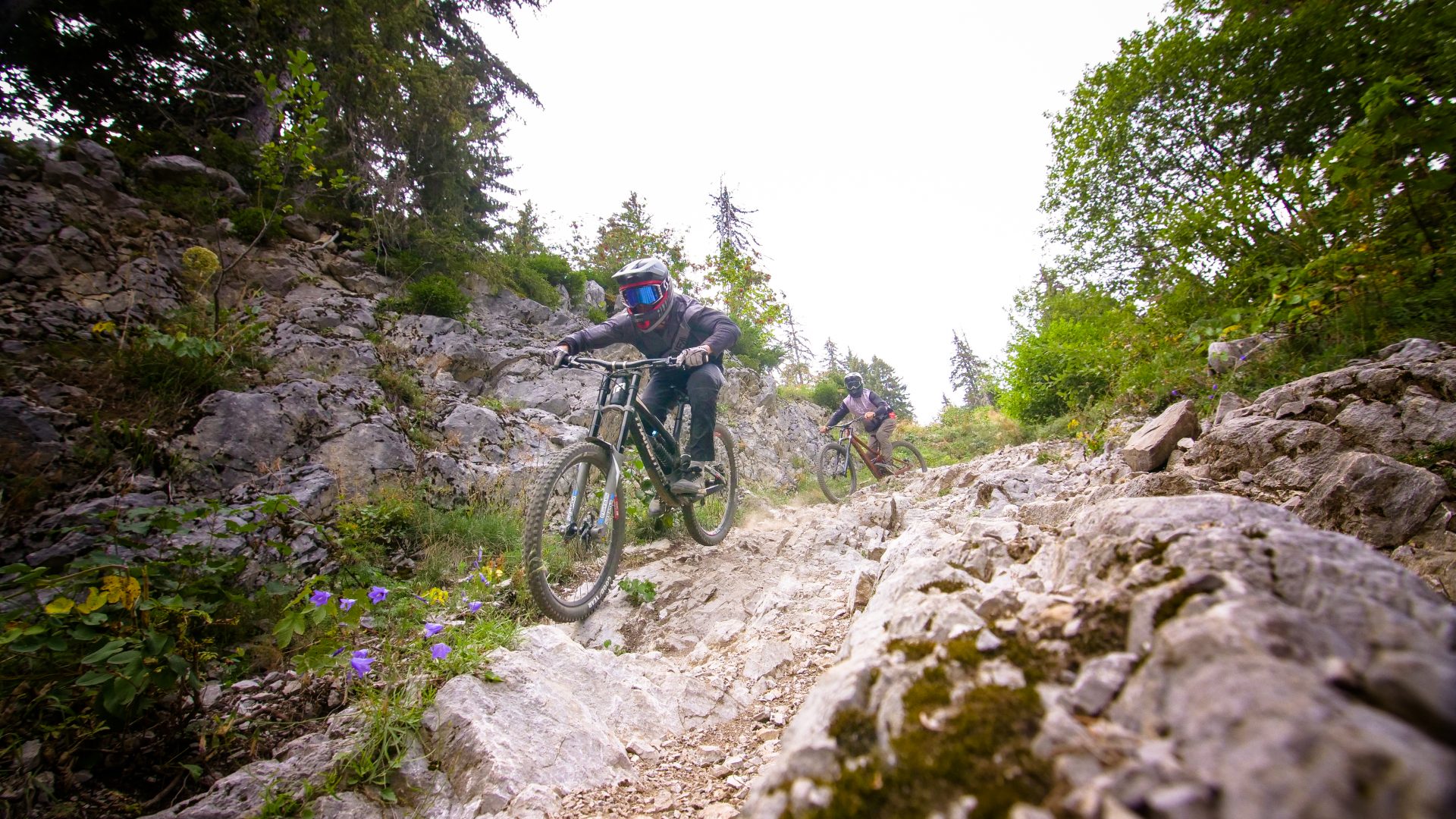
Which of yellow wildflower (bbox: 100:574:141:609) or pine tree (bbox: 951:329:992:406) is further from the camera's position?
pine tree (bbox: 951:329:992:406)

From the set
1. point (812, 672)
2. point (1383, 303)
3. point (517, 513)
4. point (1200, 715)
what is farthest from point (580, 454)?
point (1383, 303)

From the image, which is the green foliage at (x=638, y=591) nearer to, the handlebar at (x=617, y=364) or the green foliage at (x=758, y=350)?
the handlebar at (x=617, y=364)

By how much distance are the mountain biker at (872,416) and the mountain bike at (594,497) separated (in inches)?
242

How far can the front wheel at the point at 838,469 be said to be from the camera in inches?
384

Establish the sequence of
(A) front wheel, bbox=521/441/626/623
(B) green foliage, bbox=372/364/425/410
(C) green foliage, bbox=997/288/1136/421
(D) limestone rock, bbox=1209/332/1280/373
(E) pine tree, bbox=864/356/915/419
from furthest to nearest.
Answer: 1. (E) pine tree, bbox=864/356/915/419
2. (C) green foliage, bbox=997/288/1136/421
3. (B) green foliage, bbox=372/364/425/410
4. (D) limestone rock, bbox=1209/332/1280/373
5. (A) front wheel, bbox=521/441/626/623

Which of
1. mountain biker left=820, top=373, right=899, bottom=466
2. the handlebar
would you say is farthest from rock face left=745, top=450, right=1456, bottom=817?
mountain biker left=820, top=373, right=899, bottom=466

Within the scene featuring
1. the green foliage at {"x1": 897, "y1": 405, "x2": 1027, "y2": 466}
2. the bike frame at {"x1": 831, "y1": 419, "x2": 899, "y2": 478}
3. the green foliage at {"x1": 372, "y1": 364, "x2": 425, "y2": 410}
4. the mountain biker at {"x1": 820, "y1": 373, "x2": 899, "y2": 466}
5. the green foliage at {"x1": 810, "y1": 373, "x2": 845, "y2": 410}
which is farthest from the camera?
the green foliage at {"x1": 810, "y1": 373, "x2": 845, "y2": 410}

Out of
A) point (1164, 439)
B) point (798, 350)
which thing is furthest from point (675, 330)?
point (798, 350)

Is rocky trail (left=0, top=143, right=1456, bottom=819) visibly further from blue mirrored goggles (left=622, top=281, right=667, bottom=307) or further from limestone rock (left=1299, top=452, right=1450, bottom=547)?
blue mirrored goggles (left=622, top=281, right=667, bottom=307)

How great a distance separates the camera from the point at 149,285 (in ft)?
18.2

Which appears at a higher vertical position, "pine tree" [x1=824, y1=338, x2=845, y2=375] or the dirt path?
"pine tree" [x1=824, y1=338, x2=845, y2=375]

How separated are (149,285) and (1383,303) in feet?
36.9

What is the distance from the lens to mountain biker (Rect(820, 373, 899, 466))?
10.3 metres

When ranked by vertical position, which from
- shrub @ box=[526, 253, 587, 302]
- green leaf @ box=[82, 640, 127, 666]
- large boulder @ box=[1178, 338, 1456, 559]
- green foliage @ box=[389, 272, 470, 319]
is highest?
shrub @ box=[526, 253, 587, 302]
